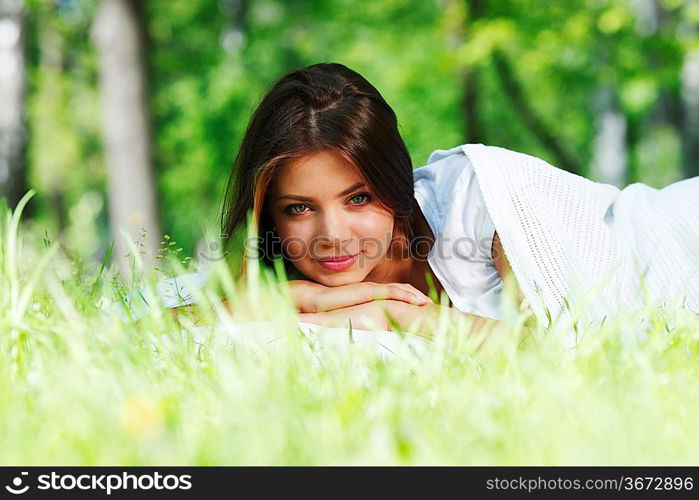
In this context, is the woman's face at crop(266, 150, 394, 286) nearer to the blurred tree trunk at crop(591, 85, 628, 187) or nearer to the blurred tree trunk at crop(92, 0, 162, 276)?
the blurred tree trunk at crop(92, 0, 162, 276)

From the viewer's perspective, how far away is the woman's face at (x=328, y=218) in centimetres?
243

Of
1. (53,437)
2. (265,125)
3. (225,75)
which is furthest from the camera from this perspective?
(225,75)

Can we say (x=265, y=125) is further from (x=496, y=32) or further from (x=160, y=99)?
(x=160, y=99)

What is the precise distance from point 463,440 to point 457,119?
11.3m

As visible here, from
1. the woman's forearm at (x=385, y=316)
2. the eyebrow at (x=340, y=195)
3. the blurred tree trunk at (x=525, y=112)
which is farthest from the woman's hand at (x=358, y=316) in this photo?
the blurred tree trunk at (x=525, y=112)

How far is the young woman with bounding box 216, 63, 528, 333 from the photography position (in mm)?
2436

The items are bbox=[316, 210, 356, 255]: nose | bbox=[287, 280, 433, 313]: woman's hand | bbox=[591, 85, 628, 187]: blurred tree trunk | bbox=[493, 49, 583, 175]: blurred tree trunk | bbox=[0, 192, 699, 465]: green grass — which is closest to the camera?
bbox=[0, 192, 699, 465]: green grass

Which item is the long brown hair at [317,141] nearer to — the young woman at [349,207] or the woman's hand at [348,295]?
the young woman at [349,207]

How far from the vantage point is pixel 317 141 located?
247cm

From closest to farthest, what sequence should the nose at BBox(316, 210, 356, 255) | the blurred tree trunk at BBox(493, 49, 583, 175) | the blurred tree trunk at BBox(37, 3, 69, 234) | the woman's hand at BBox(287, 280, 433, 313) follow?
the woman's hand at BBox(287, 280, 433, 313) < the nose at BBox(316, 210, 356, 255) < the blurred tree trunk at BBox(493, 49, 583, 175) < the blurred tree trunk at BBox(37, 3, 69, 234)

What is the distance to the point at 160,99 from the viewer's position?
484 inches

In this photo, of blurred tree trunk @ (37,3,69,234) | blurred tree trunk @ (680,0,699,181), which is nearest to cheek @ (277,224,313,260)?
blurred tree trunk @ (680,0,699,181)

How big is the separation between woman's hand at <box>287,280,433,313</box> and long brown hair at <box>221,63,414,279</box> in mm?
283
